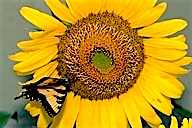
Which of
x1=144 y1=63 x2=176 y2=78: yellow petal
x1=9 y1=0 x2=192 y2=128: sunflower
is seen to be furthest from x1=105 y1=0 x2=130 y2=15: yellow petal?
x1=144 y1=63 x2=176 y2=78: yellow petal

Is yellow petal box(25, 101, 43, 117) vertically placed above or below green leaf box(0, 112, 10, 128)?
above

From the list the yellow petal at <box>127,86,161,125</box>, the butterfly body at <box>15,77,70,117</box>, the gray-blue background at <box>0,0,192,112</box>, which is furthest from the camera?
the gray-blue background at <box>0,0,192,112</box>

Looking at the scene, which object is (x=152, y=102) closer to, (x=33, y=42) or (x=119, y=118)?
(x=119, y=118)

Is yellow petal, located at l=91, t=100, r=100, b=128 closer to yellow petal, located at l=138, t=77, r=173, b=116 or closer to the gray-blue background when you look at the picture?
yellow petal, located at l=138, t=77, r=173, b=116

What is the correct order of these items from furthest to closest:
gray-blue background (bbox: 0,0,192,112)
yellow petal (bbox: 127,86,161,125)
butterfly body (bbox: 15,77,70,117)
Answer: gray-blue background (bbox: 0,0,192,112) → yellow petal (bbox: 127,86,161,125) → butterfly body (bbox: 15,77,70,117)

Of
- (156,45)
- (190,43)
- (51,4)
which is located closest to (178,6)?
(190,43)

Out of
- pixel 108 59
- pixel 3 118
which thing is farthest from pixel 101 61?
pixel 3 118

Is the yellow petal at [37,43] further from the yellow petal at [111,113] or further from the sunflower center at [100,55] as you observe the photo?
the yellow petal at [111,113]
